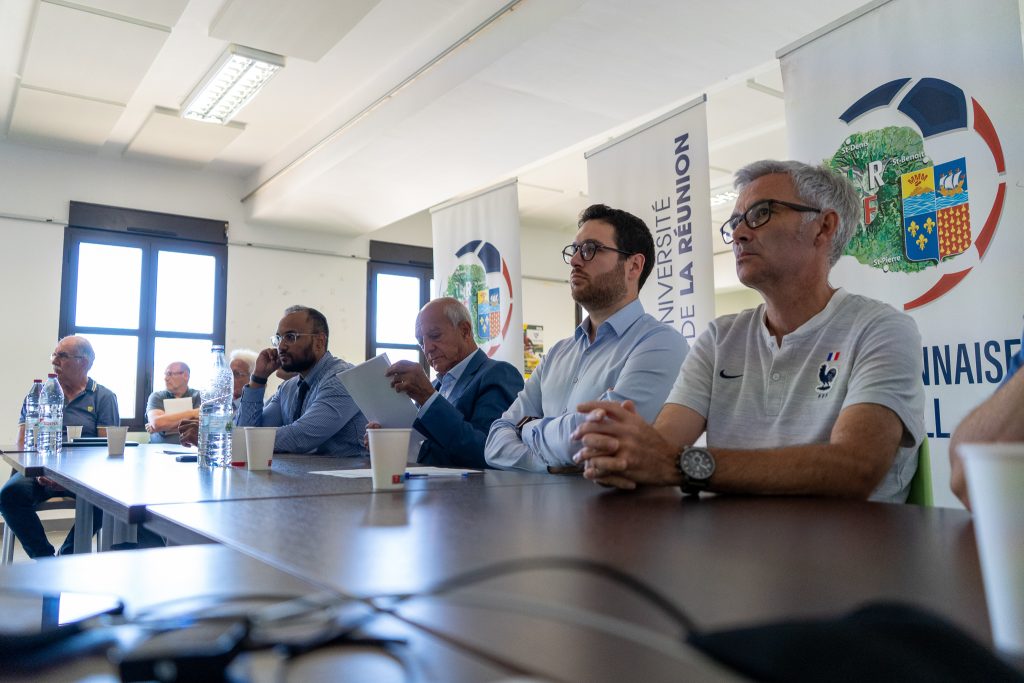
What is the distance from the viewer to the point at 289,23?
3895mm

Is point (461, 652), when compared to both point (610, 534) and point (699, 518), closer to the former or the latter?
point (610, 534)

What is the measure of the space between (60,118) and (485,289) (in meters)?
3.37

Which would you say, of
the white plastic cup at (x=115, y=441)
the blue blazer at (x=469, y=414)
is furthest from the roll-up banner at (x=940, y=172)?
the white plastic cup at (x=115, y=441)

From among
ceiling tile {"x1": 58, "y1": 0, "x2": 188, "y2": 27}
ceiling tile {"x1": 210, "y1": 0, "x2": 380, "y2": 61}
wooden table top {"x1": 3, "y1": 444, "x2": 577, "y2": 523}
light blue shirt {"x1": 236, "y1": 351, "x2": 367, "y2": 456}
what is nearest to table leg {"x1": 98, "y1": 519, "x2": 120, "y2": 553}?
wooden table top {"x1": 3, "y1": 444, "x2": 577, "y2": 523}

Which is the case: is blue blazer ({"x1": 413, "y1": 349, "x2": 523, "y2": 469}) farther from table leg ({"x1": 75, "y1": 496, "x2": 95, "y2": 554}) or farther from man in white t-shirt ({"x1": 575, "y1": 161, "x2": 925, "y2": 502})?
table leg ({"x1": 75, "y1": 496, "x2": 95, "y2": 554})

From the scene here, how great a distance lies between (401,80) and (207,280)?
10.3 feet

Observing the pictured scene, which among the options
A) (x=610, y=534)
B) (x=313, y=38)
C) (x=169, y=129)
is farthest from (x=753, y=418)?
(x=169, y=129)

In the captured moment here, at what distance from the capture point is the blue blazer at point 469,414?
7.61ft

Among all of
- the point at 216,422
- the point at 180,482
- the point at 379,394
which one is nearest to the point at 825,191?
the point at 379,394

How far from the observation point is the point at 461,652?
412 mm

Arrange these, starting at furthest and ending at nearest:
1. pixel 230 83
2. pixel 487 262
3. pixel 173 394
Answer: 1. pixel 173 394
2. pixel 487 262
3. pixel 230 83

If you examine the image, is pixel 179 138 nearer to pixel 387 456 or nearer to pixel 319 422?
pixel 319 422

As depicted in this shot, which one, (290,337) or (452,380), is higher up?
(290,337)

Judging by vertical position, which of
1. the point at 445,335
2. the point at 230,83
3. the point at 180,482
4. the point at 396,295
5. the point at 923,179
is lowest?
the point at 180,482
